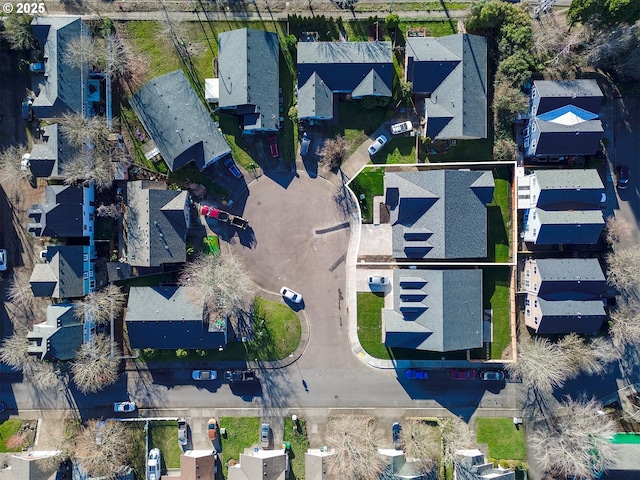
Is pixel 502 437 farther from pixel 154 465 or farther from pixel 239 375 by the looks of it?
pixel 154 465

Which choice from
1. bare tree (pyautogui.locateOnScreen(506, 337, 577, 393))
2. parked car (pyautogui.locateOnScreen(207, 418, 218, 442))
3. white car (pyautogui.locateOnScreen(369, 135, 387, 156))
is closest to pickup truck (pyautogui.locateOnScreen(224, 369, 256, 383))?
parked car (pyautogui.locateOnScreen(207, 418, 218, 442))

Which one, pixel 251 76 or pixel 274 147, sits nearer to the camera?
pixel 251 76

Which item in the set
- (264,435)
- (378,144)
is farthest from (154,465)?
(378,144)

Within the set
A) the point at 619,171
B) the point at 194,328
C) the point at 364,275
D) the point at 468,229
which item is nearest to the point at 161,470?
the point at 194,328

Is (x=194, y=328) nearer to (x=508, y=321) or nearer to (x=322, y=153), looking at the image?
(x=322, y=153)

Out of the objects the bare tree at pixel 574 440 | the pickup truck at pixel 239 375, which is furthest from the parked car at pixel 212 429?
the bare tree at pixel 574 440

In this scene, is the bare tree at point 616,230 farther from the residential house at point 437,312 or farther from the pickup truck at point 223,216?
the pickup truck at point 223,216

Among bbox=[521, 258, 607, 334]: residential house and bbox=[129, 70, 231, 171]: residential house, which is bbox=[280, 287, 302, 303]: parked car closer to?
bbox=[129, 70, 231, 171]: residential house

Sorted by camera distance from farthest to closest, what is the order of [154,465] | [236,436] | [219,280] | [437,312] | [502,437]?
[502,437]
[236,436]
[154,465]
[219,280]
[437,312]
